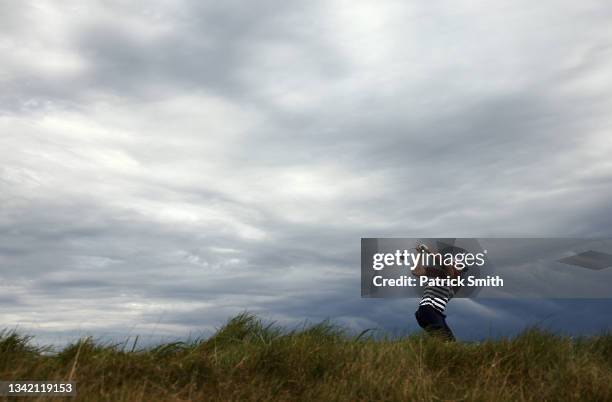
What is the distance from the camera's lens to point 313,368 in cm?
926

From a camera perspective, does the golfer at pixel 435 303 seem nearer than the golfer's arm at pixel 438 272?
Yes

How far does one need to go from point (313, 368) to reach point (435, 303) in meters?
4.30

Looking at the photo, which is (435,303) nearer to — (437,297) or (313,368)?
(437,297)

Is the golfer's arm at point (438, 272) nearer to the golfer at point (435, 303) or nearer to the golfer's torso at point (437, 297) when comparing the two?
the golfer at point (435, 303)

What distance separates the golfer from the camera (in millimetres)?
12430

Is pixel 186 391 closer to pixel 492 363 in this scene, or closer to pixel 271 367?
pixel 271 367

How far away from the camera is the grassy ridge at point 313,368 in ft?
27.7

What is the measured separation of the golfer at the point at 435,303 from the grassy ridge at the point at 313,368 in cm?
160

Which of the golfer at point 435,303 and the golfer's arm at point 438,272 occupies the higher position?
the golfer's arm at point 438,272

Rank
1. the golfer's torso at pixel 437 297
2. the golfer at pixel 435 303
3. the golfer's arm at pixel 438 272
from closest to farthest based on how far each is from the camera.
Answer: the golfer at pixel 435 303 → the golfer's torso at pixel 437 297 → the golfer's arm at pixel 438 272

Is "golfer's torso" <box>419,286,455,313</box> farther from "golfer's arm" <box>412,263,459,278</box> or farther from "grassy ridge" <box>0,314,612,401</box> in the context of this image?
"grassy ridge" <box>0,314,612,401</box>

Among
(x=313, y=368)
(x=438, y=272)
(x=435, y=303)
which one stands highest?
(x=438, y=272)

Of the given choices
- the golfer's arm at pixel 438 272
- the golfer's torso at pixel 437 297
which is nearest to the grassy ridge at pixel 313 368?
the golfer's torso at pixel 437 297

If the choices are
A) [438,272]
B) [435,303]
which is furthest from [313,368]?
[438,272]
